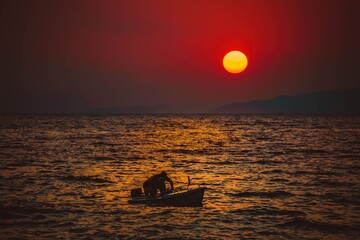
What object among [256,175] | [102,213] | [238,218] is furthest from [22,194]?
[256,175]

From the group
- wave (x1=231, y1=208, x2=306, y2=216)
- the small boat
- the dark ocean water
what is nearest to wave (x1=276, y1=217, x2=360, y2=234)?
the dark ocean water

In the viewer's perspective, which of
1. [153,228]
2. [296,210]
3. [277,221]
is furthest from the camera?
[296,210]

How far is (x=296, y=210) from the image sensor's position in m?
19.3

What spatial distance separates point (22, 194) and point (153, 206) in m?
7.62

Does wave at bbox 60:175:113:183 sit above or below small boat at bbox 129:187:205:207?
below

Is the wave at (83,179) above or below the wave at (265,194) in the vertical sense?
below

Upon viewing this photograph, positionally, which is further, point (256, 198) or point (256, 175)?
point (256, 175)

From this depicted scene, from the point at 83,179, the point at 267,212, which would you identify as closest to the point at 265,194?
the point at 267,212

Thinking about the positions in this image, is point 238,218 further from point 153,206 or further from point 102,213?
point 102,213

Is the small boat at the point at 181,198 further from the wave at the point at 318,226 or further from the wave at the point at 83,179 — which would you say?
the wave at the point at 83,179

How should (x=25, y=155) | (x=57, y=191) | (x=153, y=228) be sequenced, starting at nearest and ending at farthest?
(x=153, y=228) → (x=57, y=191) → (x=25, y=155)

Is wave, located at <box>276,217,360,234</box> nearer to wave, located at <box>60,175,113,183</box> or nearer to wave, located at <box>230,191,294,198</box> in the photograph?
wave, located at <box>230,191,294,198</box>

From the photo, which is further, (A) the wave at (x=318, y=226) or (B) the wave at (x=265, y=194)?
(B) the wave at (x=265, y=194)

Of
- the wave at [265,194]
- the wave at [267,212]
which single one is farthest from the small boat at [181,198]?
the wave at [265,194]
